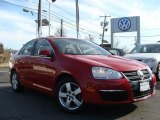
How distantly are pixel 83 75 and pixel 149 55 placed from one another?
7101 mm

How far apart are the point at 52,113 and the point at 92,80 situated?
3.86 ft

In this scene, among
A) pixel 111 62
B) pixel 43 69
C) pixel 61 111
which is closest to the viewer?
pixel 111 62

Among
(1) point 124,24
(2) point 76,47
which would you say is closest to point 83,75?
(2) point 76,47

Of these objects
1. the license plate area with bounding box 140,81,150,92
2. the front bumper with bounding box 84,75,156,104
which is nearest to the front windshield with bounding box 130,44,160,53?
the license plate area with bounding box 140,81,150,92

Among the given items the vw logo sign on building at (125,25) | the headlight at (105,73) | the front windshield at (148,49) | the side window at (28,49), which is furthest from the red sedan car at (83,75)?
the vw logo sign on building at (125,25)

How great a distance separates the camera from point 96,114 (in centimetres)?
682

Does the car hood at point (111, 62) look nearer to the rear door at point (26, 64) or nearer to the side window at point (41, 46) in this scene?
the side window at point (41, 46)

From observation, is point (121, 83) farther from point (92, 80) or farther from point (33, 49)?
point (33, 49)

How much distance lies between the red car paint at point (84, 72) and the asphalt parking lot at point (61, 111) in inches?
12.8

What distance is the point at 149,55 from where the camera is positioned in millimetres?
13203

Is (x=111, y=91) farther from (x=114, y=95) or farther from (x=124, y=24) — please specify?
(x=124, y=24)

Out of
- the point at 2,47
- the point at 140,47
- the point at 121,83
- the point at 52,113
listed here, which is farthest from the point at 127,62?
the point at 2,47

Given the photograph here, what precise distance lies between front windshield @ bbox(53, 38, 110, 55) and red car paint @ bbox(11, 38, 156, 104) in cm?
14

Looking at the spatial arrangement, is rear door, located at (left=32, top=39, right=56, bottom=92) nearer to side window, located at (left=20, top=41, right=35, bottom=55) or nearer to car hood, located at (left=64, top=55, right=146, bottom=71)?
side window, located at (left=20, top=41, right=35, bottom=55)
